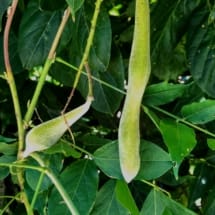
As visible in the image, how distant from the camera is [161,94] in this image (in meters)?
1.00

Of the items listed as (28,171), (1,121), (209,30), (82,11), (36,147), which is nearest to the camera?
(36,147)

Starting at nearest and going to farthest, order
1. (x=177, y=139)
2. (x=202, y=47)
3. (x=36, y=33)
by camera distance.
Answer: (x=177, y=139)
(x=36, y=33)
(x=202, y=47)

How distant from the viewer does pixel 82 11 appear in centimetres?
114

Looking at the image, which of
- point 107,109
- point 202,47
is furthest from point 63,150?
point 202,47

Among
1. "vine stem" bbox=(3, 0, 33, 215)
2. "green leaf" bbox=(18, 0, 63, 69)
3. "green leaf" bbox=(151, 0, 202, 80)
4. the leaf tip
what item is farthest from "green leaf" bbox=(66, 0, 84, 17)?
"green leaf" bbox=(151, 0, 202, 80)

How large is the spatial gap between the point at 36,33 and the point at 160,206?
15.0 inches

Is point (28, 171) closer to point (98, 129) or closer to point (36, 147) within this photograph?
point (36, 147)

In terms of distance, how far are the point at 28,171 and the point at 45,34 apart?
278 millimetres

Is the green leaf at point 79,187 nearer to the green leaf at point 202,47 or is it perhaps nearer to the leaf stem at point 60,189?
the leaf stem at point 60,189

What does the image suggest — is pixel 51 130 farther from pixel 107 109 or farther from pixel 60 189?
pixel 107 109

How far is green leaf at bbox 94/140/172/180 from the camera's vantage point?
37.8 inches

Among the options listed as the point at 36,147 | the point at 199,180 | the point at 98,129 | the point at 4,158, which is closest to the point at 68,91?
the point at 98,129

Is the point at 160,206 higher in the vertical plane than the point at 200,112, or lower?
lower

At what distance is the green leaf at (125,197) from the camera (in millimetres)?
915
